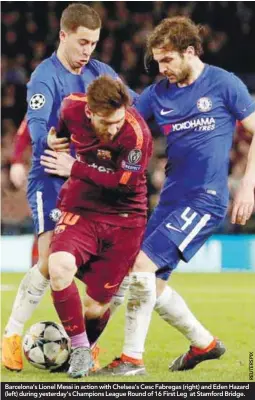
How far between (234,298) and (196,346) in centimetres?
440

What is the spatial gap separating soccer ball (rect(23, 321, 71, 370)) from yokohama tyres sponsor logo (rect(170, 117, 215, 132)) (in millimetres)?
1487

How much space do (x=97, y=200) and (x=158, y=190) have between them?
864 centimetres

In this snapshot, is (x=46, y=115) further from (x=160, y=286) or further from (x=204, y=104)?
(x=160, y=286)

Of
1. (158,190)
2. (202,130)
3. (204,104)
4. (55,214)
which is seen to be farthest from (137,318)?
(158,190)

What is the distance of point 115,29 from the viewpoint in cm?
1906

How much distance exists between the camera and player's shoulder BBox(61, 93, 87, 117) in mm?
6156

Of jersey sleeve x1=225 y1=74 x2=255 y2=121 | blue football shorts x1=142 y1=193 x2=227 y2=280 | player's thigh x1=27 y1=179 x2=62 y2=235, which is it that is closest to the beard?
jersey sleeve x1=225 y1=74 x2=255 y2=121

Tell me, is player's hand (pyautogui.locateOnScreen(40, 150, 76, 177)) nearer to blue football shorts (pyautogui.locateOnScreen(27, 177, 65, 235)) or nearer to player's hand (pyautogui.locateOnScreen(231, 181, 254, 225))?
blue football shorts (pyautogui.locateOnScreen(27, 177, 65, 235))

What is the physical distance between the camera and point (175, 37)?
21.4 ft

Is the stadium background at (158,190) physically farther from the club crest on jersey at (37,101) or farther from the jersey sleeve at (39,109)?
the club crest on jersey at (37,101)

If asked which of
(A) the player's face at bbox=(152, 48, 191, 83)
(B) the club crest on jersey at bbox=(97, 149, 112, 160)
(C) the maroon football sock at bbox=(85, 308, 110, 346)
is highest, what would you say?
(A) the player's face at bbox=(152, 48, 191, 83)

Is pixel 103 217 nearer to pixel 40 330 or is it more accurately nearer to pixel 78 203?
pixel 78 203

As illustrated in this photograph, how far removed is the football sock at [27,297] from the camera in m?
6.89

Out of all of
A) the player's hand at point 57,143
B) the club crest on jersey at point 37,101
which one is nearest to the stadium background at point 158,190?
the player's hand at point 57,143
